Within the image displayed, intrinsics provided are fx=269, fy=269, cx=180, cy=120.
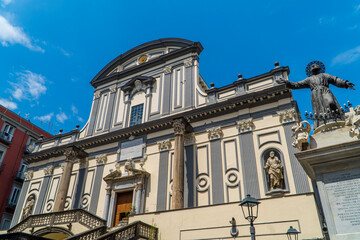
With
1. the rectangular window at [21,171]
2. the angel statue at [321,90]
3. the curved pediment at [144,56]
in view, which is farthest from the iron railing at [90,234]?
the rectangular window at [21,171]

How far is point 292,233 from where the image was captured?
957cm

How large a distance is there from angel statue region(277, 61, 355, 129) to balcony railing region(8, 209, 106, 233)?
1187cm

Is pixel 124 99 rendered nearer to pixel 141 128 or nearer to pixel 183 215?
pixel 141 128

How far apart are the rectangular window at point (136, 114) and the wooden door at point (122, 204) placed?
6.18 meters

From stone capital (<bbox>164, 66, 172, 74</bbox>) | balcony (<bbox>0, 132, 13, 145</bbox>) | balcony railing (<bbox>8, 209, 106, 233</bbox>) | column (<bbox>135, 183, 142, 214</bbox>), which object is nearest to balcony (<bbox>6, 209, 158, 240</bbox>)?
balcony railing (<bbox>8, 209, 106, 233</bbox>)

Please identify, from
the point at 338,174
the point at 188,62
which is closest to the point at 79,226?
the point at 338,174

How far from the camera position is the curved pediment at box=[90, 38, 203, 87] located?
2405cm

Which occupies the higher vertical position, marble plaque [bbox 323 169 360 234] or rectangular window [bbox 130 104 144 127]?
rectangular window [bbox 130 104 144 127]

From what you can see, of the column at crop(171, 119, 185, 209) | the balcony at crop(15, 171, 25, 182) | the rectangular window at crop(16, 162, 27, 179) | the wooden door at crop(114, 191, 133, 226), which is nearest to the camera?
the column at crop(171, 119, 185, 209)

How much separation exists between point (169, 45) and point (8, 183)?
23.0 m

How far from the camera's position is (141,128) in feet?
70.4

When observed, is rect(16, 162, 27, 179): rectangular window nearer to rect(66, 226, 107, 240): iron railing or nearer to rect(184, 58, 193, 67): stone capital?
A: rect(66, 226, 107, 240): iron railing

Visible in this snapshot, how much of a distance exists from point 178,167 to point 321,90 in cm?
1088

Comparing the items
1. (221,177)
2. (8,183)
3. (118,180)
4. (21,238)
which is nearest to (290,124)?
(221,177)
